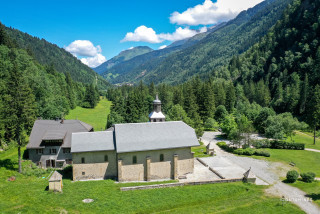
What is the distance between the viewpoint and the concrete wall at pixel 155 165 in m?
35.8

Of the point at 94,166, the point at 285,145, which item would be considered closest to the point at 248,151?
the point at 285,145

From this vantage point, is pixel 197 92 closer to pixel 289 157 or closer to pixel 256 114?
pixel 256 114

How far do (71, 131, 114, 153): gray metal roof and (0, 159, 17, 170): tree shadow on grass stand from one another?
12184 millimetres

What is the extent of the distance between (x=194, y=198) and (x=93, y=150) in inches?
660

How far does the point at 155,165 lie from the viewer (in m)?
37.0

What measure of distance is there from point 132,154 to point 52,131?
18.1 meters

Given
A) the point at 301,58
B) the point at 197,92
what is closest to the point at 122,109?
the point at 197,92

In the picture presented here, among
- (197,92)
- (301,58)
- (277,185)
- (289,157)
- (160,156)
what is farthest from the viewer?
(301,58)

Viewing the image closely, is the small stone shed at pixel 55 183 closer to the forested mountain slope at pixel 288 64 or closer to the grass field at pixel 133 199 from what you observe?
the grass field at pixel 133 199

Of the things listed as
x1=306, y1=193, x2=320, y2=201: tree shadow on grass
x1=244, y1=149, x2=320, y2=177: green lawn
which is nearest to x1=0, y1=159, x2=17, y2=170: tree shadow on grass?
x1=306, y1=193, x2=320, y2=201: tree shadow on grass

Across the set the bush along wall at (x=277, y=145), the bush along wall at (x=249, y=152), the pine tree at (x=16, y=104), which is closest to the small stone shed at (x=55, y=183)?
the pine tree at (x=16, y=104)

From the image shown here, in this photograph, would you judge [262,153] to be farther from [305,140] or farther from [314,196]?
[305,140]

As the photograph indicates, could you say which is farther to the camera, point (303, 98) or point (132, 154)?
point (303, 98)

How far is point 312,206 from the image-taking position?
27797 mm
